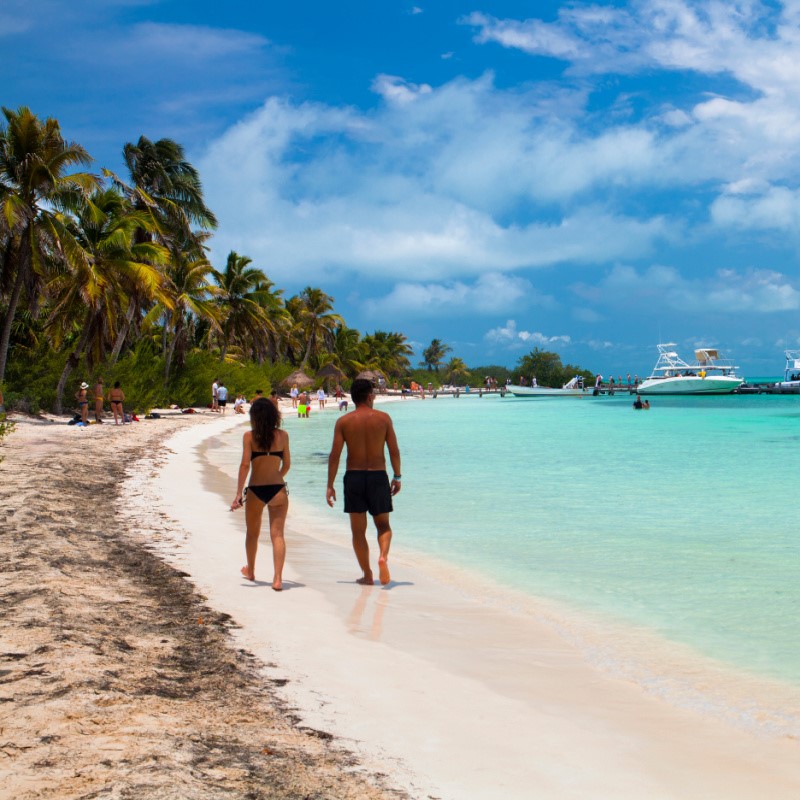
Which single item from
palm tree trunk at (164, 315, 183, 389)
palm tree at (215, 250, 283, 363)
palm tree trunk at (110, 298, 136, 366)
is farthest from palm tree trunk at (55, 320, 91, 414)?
palm tree at (215, 250, 283, 363)

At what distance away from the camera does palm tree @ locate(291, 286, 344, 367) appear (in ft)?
219

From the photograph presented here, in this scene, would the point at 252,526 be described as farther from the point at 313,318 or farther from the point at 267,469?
the point at 313,318

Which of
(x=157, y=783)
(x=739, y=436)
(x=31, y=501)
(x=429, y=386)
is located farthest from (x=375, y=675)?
(x=429, y=386)

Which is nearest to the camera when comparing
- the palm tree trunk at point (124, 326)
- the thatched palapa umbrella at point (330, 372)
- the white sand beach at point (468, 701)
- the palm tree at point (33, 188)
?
the white sand beach at point (468, 701)

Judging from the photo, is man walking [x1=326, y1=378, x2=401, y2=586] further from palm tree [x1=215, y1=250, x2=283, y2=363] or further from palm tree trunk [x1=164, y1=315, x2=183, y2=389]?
palm tree [x1=215, y1=250, x2=283, y2=363]

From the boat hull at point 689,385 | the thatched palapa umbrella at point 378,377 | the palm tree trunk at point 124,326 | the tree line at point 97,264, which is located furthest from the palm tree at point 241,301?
the boat hull at point 689,385

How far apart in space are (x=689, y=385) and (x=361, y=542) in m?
80.4

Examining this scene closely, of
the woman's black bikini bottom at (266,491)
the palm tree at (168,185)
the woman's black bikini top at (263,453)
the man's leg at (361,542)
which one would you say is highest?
the palm tree at (168,185)

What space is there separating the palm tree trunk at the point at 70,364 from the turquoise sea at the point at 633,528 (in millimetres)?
7716

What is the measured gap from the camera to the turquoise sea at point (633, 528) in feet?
22.0

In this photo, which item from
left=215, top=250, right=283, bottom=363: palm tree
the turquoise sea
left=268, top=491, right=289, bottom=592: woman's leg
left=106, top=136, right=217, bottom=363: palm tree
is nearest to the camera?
left=268, top=491, right=289, bottom=592: woman's leg

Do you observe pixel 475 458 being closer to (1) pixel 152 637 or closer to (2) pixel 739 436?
(2) pixel 739 436

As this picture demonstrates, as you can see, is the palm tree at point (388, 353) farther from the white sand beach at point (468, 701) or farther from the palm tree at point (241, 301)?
the white sand beach at point (468, 701)

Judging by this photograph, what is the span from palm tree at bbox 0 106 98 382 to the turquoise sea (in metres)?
8.71
